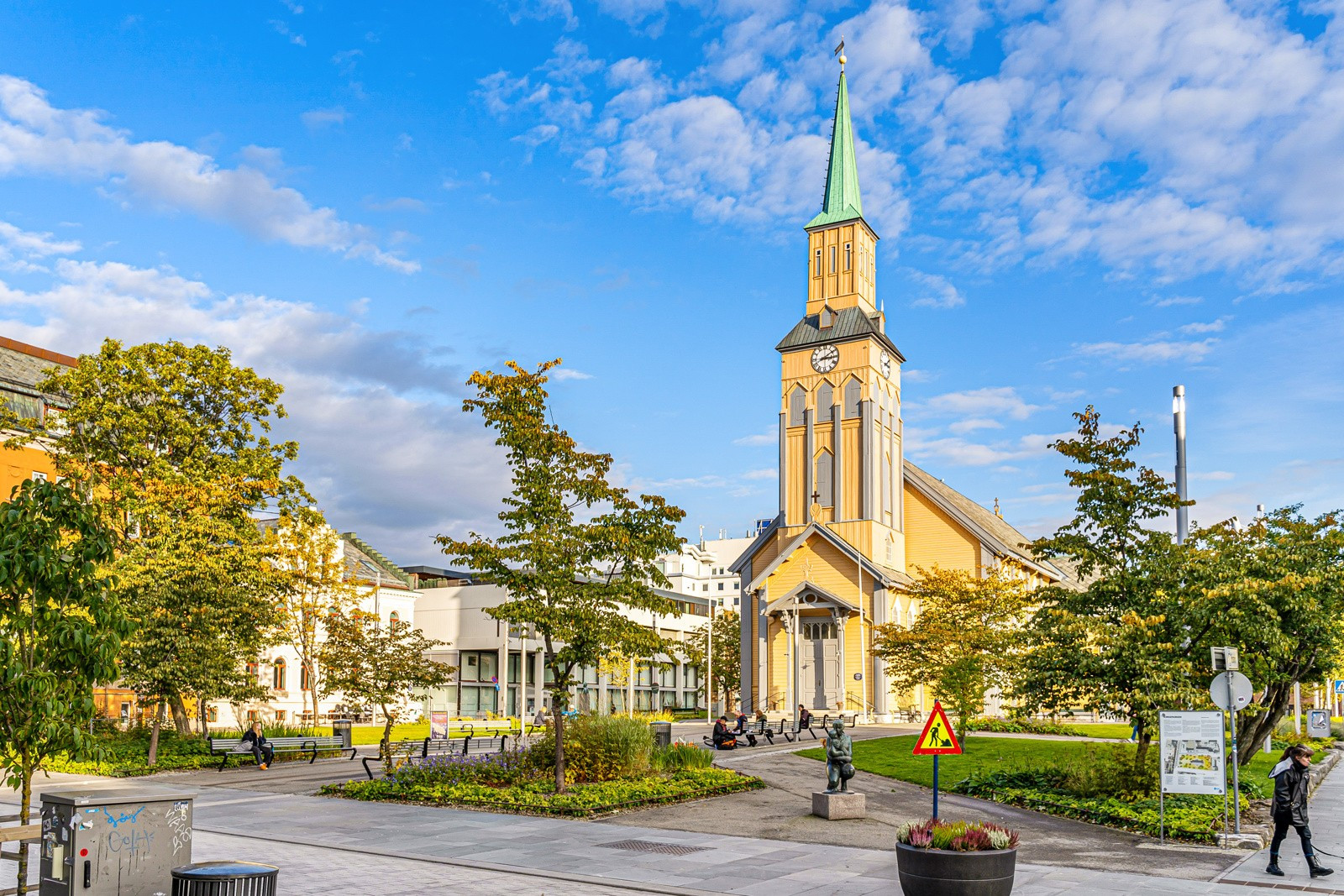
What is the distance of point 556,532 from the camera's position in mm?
21156

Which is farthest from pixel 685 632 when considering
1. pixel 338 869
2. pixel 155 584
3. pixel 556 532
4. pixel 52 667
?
pixel 52 667

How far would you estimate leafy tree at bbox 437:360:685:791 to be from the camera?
68.0ft

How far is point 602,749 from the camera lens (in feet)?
71.9

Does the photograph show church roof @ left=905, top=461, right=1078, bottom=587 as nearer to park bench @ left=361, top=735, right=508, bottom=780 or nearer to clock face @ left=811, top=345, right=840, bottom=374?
clock face @ left=811, top=345, right=840, bottom=374

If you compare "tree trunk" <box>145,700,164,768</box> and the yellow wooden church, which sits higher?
the yellow wooden church

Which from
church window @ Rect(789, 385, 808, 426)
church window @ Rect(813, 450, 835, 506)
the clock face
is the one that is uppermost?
the clock face

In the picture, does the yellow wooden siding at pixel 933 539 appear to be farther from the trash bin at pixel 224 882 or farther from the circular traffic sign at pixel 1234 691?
the trash bin at pixel 224 882

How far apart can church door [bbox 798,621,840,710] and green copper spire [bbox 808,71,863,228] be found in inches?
896

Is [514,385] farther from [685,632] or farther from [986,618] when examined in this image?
[685,632]

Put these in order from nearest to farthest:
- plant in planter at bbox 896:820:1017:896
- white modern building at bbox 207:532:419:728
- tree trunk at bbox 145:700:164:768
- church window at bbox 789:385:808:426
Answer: plant in planter at bbox 896:820:1017:896 → tree trunk at bbox 145:700:164:768 → white modern building at bbox 207:532:419:728 → church window at bbox 789:385:808:426

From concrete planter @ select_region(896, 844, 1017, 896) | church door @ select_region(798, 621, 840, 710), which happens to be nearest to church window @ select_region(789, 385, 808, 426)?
church door @ select_region(798, 621, 840, 710)

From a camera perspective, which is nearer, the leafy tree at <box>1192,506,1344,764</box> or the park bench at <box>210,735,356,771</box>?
the leafy tree at <box>1192,506,1344,764</box>

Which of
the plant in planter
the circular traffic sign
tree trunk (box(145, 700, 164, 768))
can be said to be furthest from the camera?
tree trunk (box(145, 700, 164, 768))

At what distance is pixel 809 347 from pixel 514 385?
130 ft
